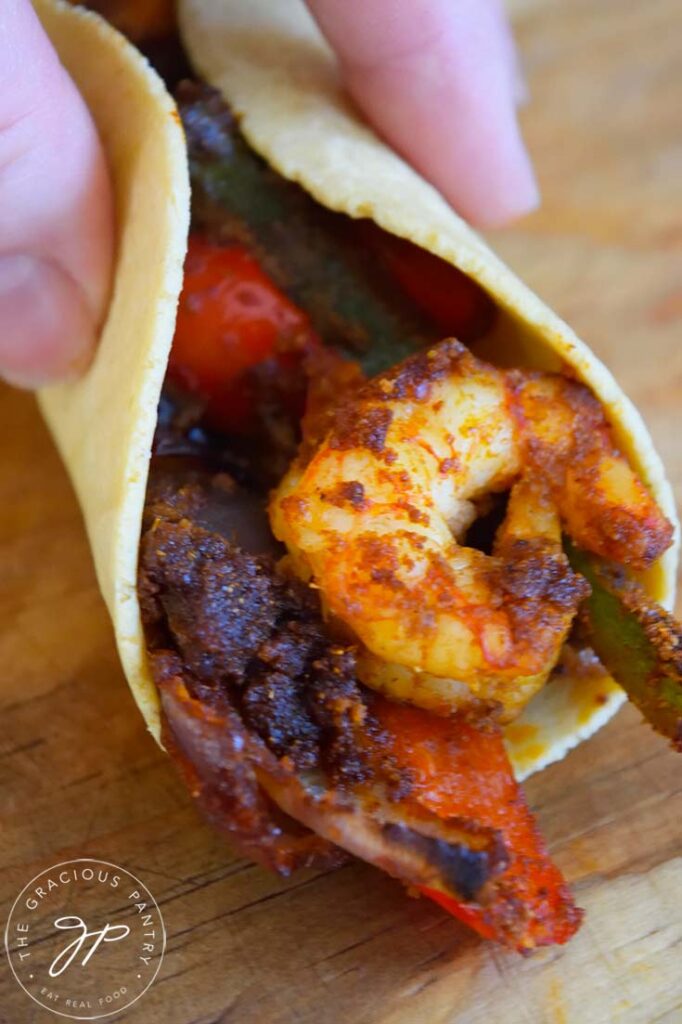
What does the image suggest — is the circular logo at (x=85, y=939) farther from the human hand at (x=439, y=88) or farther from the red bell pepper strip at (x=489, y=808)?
the human hand at (x=439, y=88)

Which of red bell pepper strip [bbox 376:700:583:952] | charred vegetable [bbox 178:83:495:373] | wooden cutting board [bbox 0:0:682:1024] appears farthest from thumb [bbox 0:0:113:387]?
red bell pepper strip [bbox 376:700:583:952]

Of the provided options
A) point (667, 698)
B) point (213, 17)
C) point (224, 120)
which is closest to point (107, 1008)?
point (667, 698)

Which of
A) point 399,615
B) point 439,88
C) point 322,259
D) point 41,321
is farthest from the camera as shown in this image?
point 439,88

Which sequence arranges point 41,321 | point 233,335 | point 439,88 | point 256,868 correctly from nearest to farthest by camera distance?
point 256,868 < point 41,321 < point 233,335 < point 439,88

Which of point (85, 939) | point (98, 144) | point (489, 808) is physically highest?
point (98, 144)

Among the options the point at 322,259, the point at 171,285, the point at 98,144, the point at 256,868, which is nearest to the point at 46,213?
the point at 98,144

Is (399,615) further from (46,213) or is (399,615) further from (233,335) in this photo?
(46,213)
